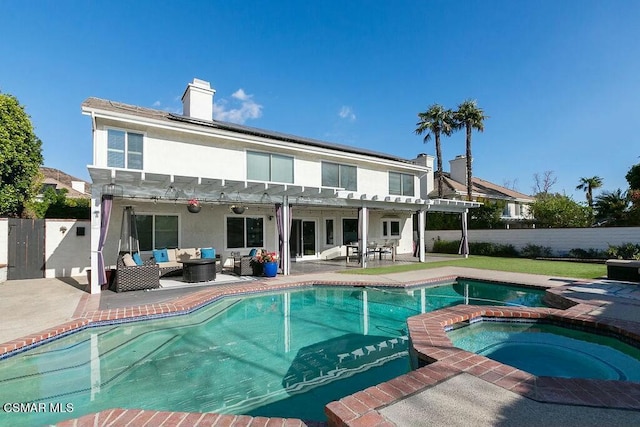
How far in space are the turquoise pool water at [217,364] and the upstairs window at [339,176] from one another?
9755 mm

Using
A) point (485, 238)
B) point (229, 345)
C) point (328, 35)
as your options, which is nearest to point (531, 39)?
point (328, 35)

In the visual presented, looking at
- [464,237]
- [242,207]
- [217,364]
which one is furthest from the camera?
[464,237]

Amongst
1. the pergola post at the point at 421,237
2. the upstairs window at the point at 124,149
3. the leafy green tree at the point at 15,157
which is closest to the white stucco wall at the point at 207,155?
the upstairs window at the point at 124,149

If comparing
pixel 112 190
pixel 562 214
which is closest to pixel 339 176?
pixel 112 190

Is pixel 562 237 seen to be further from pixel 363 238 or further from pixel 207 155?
pixel 207 155

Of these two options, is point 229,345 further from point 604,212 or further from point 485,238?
point 604,212

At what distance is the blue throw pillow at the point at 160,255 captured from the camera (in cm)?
1169

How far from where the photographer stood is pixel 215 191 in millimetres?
11336

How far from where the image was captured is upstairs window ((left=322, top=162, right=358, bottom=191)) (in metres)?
16.6

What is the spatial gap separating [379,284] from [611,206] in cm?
2341

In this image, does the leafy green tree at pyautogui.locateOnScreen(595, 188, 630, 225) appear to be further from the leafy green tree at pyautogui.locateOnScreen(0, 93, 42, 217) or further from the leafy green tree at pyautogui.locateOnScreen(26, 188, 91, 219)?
the leafy green tree at pyautogui.locateOnScreen(0, 93, 42, 217)

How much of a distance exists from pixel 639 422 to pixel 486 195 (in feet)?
97.9

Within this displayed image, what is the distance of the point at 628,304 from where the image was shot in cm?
695

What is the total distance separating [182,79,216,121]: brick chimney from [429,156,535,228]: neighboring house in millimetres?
21543
